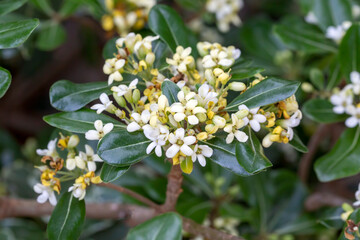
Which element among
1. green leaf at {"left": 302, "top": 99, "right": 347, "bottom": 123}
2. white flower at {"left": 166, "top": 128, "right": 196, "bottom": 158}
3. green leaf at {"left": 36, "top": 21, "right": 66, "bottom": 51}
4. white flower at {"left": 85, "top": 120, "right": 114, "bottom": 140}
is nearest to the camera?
white flower at {"left": 166, "top": 128, "right": 196, "bottom": 158}

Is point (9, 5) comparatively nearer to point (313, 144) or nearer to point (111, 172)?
point (111, 172)

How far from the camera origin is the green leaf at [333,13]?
66.7 inches

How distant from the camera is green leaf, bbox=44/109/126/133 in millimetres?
1108

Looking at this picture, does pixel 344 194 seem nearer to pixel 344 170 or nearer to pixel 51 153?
pixel 344 170

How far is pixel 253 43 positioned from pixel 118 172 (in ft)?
4.39

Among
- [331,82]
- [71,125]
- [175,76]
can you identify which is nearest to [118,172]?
[71,125]

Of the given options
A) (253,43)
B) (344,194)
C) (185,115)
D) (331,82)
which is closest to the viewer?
(185,115)

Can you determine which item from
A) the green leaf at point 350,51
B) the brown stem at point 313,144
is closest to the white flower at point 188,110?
the green leaf at point 350,51

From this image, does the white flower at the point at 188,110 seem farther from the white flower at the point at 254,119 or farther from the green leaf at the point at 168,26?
the green leaf at the point at 168,26

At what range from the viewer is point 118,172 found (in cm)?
105

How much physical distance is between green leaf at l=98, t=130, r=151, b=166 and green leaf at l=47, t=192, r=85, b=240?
0.74ft

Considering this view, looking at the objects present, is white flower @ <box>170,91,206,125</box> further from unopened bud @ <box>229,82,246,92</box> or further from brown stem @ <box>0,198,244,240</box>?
brown stem @ <box>0,198,244,240</box>

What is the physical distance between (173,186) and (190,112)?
0.31 meters

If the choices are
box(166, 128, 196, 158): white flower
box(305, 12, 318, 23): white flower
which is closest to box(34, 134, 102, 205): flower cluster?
box(166, 128, 196, 158): white flower
